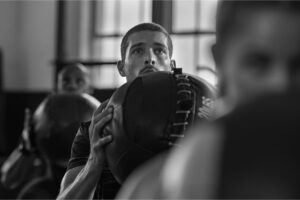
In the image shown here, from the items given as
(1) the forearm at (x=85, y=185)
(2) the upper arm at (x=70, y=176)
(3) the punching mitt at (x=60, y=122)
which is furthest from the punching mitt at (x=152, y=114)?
(3) the punching mitt at (x=60, y=122)

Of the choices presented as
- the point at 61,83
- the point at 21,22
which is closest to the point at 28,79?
the point at 21,22

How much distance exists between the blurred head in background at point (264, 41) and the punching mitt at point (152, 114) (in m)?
1.01

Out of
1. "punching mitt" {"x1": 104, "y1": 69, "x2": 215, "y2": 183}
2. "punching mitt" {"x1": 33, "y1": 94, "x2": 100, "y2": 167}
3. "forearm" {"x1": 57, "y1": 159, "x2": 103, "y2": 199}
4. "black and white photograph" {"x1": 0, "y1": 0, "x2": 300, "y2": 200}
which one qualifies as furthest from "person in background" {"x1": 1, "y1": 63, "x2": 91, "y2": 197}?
"punching mitt" {"x1": 104, "y1": 69, "x2": 215, "y2": 183}

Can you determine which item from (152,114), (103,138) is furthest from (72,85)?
(152,114)

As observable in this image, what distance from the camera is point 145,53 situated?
9.31 ft

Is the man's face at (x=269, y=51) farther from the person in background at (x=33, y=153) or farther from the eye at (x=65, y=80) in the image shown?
the eye at (x=65, y=80)

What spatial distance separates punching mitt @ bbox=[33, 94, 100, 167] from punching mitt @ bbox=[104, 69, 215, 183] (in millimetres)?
2356

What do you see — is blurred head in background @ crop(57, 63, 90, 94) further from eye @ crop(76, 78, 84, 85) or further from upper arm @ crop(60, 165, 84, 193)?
upper arm @ crop(60, 165, 84, 193)

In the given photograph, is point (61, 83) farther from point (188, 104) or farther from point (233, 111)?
point (233, 111)

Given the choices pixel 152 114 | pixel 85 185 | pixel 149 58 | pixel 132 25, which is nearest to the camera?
pixel 152 114

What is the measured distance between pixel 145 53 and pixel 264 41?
2003 millimetres

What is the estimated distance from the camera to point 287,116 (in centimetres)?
77

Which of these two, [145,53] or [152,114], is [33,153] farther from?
[152,114]

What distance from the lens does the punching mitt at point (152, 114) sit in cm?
190
